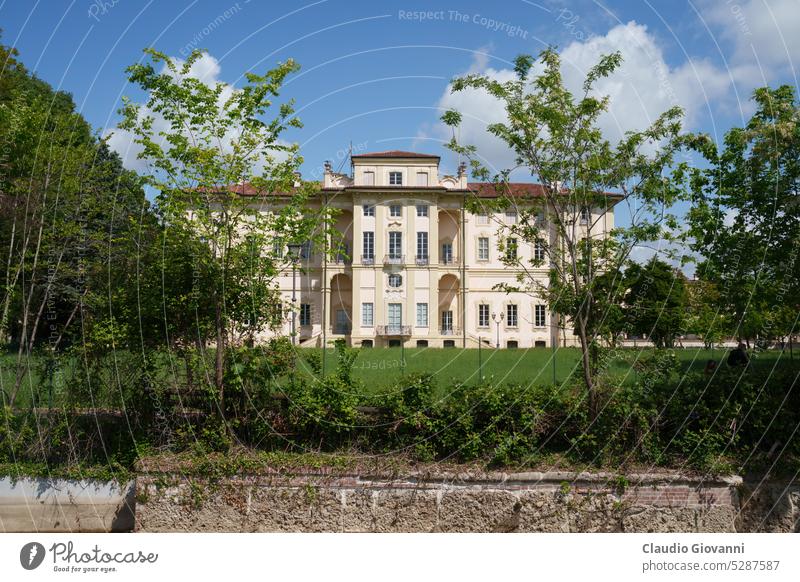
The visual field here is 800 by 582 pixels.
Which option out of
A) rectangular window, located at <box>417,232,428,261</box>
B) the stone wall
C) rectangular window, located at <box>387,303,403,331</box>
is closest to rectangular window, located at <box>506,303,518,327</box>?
rectangular window, located at <box>417,232,428,261</box>

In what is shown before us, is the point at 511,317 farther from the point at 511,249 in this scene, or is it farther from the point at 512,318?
the point at 511,249

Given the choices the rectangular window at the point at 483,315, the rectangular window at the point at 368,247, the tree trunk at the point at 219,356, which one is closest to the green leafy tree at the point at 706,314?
the tree trunk at the point at 219,356

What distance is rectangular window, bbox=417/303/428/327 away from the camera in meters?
33.8

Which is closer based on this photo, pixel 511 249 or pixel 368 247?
pixel 511 249

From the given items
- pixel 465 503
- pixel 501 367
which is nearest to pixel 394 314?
pixel 501 367

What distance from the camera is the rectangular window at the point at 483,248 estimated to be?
34.9 meters

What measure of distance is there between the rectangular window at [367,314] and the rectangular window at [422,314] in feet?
8.53

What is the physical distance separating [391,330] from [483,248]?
7.13 metres

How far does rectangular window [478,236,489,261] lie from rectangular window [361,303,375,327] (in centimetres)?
653

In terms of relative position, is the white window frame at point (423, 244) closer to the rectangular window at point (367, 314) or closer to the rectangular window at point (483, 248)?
the rectangular window at point (483, 248)

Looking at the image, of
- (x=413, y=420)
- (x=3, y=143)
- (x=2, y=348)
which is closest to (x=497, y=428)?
(x=413, y=420)

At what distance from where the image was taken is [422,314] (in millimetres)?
34188

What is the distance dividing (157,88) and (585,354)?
243 inches

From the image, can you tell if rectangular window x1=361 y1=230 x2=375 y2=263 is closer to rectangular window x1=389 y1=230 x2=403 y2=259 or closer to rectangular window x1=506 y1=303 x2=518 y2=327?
rectangular window x1=389 y1=230 x2=403 y2=259
